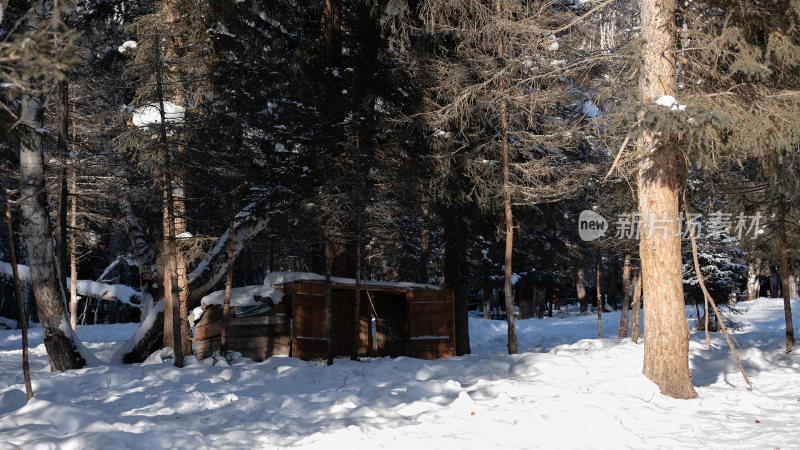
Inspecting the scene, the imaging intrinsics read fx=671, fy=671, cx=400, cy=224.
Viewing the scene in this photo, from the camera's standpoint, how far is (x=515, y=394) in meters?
9.78

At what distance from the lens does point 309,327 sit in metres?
16.1

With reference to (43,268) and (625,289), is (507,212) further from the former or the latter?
(43,268)

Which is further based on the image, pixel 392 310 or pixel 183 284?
pixel 392 310

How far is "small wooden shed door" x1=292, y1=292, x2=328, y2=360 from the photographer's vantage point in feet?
51.8

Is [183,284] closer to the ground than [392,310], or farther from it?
farther from it

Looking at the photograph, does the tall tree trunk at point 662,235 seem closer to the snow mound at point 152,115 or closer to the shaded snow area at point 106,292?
the snow mound at point 152,115

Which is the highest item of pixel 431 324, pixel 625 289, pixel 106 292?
pixel 106 292

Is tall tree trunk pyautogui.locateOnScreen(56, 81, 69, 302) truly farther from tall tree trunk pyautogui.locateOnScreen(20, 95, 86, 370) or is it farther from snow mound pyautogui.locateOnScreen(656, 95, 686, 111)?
snow mound pyautogui.locateOnScreen(656, 95, 686, 111)

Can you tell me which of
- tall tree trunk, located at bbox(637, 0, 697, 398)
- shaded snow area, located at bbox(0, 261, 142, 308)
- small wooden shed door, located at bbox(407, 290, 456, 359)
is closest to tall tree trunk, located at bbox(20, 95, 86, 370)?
small wooden shed door, located at bbox(407, 290, 456, 359)

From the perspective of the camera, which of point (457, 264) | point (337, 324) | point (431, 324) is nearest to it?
point (431, 324)

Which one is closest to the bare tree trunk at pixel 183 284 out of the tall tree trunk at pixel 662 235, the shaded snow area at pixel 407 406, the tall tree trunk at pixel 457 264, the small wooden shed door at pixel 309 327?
the shaded snow area at pixel 407 406

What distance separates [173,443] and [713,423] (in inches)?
254

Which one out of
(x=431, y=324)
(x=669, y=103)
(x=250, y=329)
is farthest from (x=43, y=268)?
(x=669, y=103)

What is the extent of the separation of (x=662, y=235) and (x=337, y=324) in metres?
10.5
